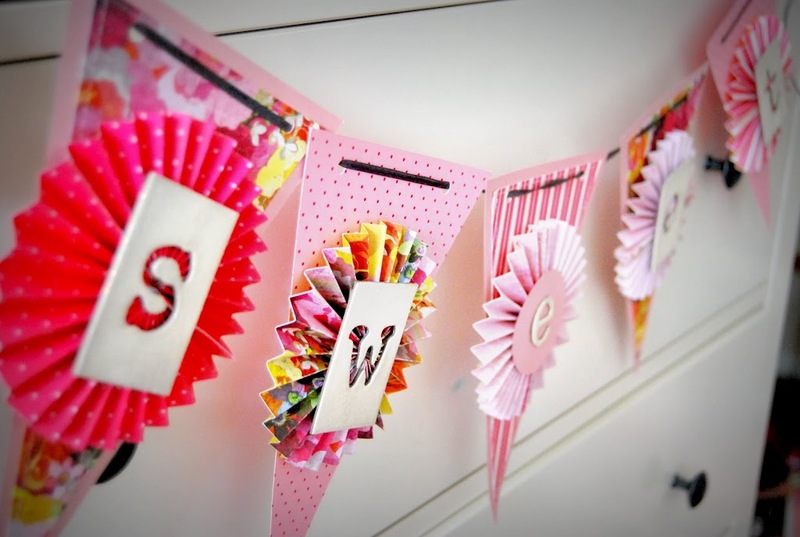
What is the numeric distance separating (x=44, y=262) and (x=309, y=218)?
0.18 metres

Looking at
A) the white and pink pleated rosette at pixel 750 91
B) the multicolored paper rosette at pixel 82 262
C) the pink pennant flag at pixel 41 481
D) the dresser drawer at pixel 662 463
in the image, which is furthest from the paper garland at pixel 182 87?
the white and pink pleated rosette at pixel 750 91

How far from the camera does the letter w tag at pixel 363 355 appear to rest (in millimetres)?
504

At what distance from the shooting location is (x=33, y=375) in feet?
1.20

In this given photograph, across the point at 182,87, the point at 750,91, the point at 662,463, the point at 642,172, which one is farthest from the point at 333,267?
the point at 662,463

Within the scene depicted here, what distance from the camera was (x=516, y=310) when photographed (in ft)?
2.21

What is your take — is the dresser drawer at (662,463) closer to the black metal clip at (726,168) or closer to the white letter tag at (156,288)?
the black metal clip at (726,168)

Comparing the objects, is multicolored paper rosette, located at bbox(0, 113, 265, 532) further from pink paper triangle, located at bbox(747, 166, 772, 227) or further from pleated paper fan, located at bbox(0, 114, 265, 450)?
pink paper triangle, located at bbox(747, 166, 772, 227)

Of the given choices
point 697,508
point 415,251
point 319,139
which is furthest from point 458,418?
point 697,508

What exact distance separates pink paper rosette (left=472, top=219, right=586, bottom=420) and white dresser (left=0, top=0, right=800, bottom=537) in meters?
0.06

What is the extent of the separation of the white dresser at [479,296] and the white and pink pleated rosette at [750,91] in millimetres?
50

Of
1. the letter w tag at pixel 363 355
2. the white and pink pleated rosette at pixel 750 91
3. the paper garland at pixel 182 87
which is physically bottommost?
the letter w tag at pixel 363 355

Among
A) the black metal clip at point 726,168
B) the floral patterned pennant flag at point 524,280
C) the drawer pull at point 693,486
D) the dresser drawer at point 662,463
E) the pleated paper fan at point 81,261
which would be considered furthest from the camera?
the drawer pull at point 693,486

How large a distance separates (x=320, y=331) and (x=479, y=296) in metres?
0.29

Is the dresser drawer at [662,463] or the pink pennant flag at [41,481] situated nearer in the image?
the pink pennant flag at [41,481]
